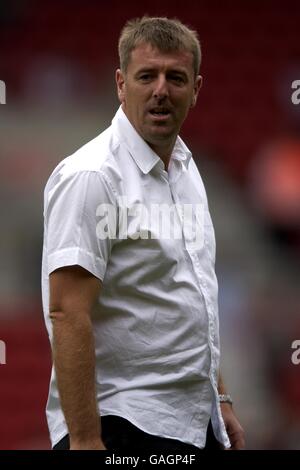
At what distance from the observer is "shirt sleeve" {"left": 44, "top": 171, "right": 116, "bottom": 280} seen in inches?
68.6

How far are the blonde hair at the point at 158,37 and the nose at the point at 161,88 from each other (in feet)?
0.17

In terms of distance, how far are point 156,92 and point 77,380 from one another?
540mm

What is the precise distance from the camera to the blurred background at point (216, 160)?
13.3 ft

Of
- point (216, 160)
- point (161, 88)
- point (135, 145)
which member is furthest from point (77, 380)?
point (216, 160)

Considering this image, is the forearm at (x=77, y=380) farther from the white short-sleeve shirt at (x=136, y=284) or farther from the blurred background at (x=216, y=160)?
the blurred background at (x=216, y=160)

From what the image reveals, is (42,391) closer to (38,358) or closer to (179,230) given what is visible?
(38,358)

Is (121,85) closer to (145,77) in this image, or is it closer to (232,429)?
(145,77)

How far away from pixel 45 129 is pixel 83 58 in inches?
14.8

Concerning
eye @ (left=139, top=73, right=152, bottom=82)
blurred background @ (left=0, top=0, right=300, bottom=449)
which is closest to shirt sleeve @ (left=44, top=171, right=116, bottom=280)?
eye @ (left=139, top=73, right=152, bottom=82)

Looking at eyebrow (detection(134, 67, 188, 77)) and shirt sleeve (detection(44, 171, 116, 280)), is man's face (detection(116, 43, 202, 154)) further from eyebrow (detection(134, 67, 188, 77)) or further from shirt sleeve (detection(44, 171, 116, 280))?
shirt sleeve (detection(44, 171, 116, 280))

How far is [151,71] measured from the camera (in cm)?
194

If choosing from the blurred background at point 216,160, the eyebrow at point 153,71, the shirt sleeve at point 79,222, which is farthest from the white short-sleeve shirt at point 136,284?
the blurred background at point 216,160
